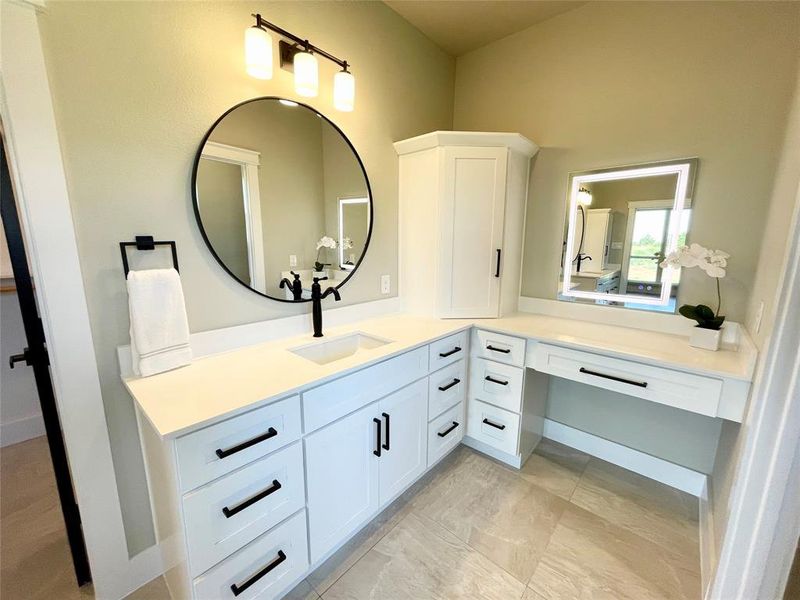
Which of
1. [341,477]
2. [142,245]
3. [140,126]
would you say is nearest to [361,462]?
[341,477]

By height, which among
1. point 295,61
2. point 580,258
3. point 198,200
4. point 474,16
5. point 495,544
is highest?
point 474,16

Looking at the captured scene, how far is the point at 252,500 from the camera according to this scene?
42.6 inches

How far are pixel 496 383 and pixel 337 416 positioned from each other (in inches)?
42.1

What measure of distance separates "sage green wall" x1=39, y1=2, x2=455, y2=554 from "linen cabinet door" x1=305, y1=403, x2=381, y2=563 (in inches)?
27.2

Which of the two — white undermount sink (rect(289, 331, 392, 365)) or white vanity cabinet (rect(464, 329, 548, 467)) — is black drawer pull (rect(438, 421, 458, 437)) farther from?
white undermount sink (rect(289, 331, 392, 365))

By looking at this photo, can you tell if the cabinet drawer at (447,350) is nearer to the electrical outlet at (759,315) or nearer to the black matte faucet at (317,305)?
the black matte faucet at (317,305)

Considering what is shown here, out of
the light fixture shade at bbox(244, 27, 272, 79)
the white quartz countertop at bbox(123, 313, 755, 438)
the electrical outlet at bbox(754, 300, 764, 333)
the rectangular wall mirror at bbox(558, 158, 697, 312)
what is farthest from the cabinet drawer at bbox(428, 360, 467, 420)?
the light fixture shade at bbox(244, 27, 272, 79)

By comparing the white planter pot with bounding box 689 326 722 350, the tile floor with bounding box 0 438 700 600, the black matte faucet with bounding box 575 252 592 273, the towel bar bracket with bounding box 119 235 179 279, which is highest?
the towel bar bracket with bounding box 119 235 179 279

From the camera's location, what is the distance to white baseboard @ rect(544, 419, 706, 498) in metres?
1.87

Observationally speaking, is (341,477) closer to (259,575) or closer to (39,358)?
(259,575)

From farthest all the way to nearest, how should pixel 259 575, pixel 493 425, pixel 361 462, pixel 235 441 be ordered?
1. pixel 493 425
2. pixel 361 462
3. pixel 259 575
4. pixel 235 441

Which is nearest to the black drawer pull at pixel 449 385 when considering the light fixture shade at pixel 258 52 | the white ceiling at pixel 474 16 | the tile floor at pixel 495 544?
the tile floor at pixel 495 544

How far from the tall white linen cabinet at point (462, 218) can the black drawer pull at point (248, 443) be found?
4.28 feet

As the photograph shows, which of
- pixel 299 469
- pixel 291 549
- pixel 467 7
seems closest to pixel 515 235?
pixel 467 7
